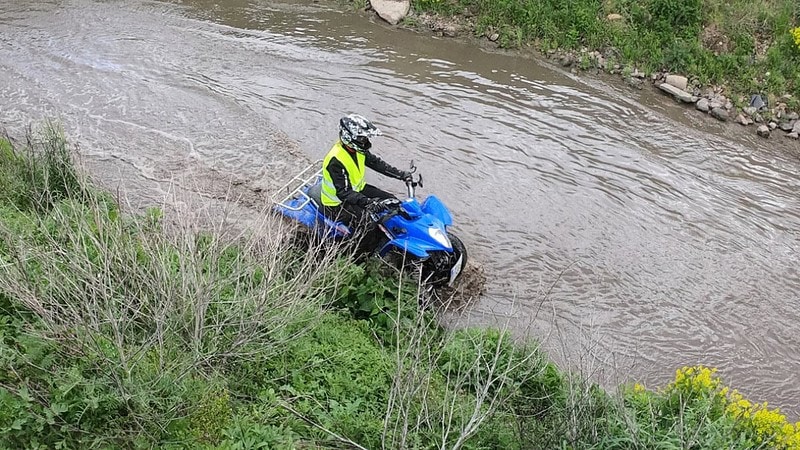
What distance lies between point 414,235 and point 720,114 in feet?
26.0

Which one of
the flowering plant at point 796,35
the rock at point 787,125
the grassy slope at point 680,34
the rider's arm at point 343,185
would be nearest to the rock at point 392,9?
the grassy slope at point 680,34

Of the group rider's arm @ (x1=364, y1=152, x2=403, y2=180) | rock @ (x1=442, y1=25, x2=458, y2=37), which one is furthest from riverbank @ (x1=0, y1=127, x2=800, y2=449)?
rock @ (x1=442, y1=25, x2=458, y2=37)

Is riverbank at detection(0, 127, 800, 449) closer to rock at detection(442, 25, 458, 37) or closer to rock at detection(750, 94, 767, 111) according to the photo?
rock at detection(750, 94, 767, 111)

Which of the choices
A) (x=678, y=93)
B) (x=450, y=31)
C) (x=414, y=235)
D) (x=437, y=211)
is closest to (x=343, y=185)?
(x=414, y=235)

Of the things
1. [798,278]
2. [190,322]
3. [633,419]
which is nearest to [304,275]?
[190,322]

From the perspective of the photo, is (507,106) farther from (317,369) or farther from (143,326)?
(143,326)

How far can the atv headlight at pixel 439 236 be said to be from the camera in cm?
691

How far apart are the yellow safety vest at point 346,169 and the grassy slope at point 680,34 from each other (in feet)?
27.3

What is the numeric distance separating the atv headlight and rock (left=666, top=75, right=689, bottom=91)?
802cm

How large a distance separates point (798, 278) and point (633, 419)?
521 cm

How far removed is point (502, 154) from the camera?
10844 mm

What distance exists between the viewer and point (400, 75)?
43.1 feet

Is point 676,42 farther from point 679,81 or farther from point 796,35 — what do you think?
point 796,35

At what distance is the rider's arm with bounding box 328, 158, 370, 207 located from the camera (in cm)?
697
